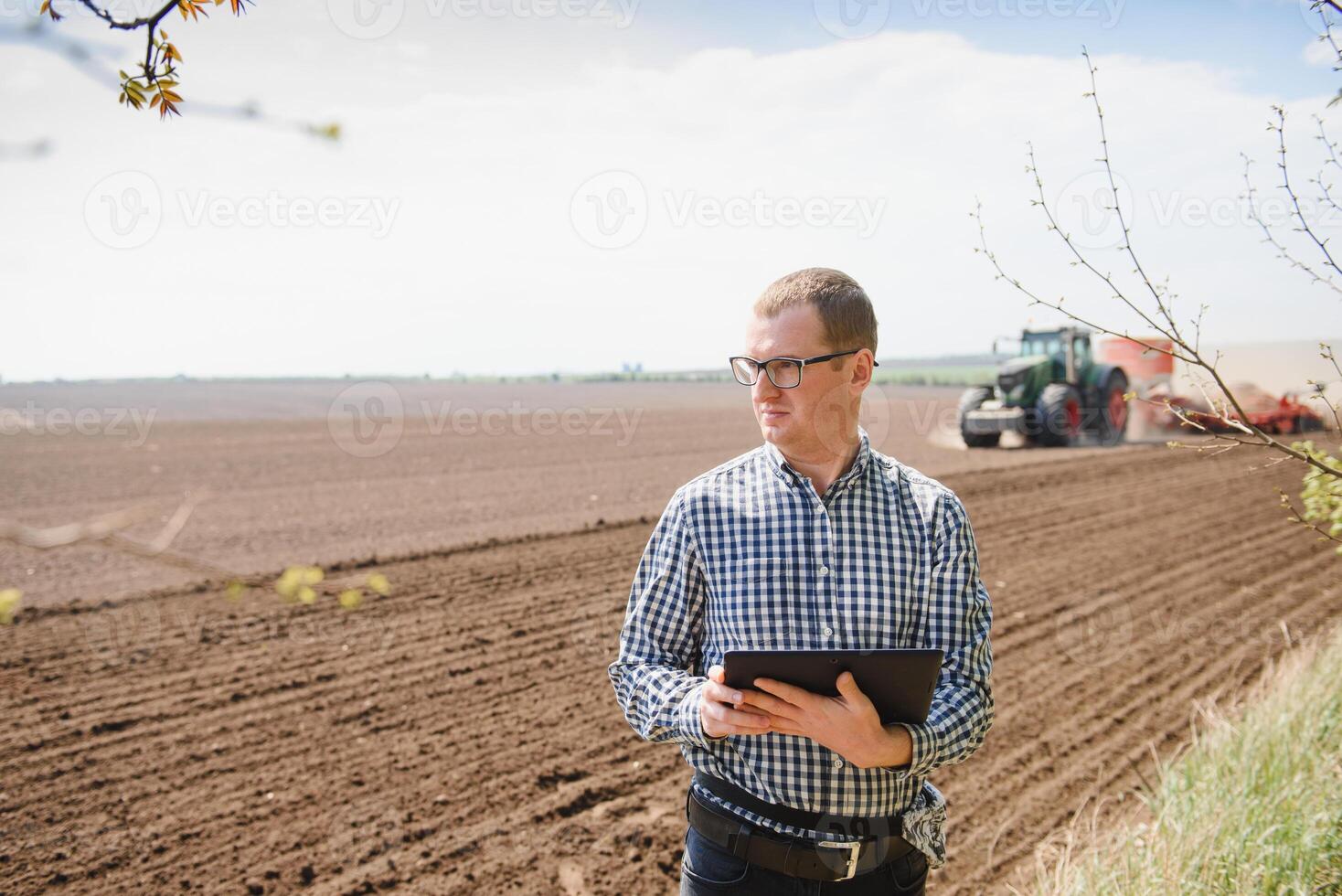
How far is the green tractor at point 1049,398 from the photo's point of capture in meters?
16.5

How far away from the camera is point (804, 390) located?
1751 mm

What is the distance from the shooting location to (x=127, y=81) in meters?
1.24

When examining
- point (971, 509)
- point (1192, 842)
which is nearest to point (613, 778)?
point (1192, 842)

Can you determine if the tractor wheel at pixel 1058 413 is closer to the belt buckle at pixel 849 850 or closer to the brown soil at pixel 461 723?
the brown soil at pixel 461 723

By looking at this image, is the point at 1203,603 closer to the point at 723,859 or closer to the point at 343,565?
the point at 723,859

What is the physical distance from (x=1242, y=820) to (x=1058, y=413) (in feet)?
47.7

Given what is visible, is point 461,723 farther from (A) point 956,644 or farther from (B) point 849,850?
(A) point 956,644

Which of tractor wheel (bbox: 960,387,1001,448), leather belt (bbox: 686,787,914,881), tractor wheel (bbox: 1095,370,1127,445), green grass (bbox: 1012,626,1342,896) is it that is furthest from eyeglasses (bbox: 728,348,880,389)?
tractor wheel (bbox: 1095,370,1127,445)

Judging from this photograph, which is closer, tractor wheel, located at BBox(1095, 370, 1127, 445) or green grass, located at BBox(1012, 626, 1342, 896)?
green grass, located at BBox(1012, 626, 1342, 896)

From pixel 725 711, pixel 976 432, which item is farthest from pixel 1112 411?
pixel 725 711

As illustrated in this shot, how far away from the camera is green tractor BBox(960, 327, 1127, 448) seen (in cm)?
1653

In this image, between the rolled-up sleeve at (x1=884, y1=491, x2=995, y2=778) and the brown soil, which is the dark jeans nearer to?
the rolled-up sleeve at (x1=884, y1=491, x2=995, y2=778)

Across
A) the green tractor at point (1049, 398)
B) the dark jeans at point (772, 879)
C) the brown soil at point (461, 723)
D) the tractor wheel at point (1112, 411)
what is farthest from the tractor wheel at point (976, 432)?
the dark jeans at point (772, 879)

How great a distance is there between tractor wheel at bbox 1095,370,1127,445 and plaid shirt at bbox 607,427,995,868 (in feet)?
57.1
